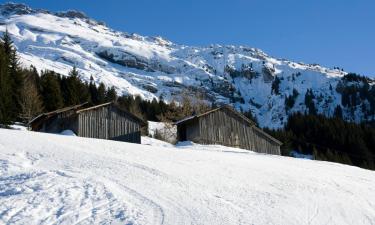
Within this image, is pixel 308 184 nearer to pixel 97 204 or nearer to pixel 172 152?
pixel 172 152

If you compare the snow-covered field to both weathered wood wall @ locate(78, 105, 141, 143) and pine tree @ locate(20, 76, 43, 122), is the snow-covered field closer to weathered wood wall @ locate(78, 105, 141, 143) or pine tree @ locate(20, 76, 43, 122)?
weathered wood wall @ locate(78, 105, 141, 143)

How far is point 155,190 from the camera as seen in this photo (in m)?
13.0

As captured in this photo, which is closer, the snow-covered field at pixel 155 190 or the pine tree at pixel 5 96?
the snow-covered field at pixel 155 190

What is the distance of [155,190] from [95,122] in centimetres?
3337

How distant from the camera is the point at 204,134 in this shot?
50.5 meters

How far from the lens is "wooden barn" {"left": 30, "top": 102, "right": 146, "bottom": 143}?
44.8m

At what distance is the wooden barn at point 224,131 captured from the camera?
50500mm

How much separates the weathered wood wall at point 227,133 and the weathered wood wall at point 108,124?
6.37m

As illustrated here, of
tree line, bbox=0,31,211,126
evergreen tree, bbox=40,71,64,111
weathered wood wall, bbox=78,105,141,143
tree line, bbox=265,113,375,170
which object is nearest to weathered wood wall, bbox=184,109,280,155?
weathered wood wall, bbox=78,105,141,143

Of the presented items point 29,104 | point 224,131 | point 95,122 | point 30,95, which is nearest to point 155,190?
point 95,122

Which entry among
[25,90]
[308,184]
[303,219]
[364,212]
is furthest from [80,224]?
[25,90]

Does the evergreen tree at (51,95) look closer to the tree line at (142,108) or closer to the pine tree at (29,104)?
the tree line at (142,108)

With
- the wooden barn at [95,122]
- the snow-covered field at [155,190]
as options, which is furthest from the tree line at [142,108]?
the snow-covered field at [155,190]

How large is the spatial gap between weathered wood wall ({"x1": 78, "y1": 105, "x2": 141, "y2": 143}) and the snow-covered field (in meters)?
24.5
